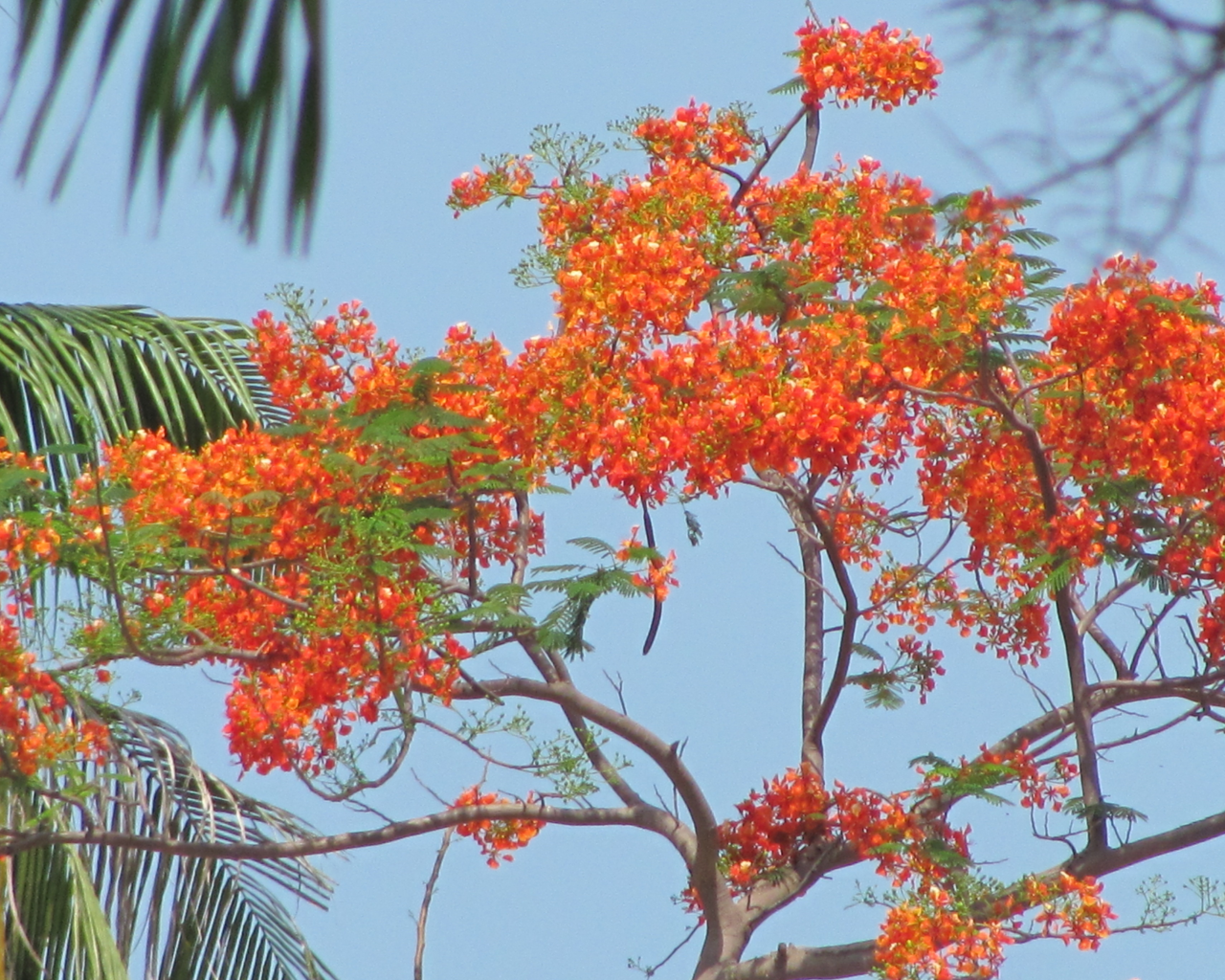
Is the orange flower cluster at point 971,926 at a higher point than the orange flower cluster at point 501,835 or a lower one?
lower

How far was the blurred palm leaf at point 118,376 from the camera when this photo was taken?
690 cm

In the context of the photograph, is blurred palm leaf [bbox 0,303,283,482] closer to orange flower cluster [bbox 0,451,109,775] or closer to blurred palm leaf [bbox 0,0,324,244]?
orange flower cluster [bbox 0,451,109,775]

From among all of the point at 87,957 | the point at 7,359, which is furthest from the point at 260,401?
the point at 87,957

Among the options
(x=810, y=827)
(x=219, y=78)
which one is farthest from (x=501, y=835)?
(x=219, y=78)

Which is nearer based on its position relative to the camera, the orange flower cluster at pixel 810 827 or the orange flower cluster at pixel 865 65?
the orange flower cluster at pixel 810 827

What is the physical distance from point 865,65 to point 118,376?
3898 mm

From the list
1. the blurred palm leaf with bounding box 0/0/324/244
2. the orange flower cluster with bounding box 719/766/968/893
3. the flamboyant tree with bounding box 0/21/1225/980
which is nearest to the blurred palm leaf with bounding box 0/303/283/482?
the flamboyant tree with bounding box 0/21/1225/980

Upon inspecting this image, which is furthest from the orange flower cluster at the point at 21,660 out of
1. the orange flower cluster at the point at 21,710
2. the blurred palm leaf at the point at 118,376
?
the blurred palm leaf at the point at 118,376

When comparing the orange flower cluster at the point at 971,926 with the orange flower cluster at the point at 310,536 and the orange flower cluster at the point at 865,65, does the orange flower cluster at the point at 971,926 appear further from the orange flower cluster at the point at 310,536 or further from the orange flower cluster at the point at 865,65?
the orange flower cluster at the point at 865,65

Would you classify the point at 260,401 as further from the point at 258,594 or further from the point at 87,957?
the point at 87,957

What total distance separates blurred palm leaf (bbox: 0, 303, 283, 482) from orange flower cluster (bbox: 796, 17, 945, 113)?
3053 millimetres

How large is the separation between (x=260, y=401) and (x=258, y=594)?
2.20m

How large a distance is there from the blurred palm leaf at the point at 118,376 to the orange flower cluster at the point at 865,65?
3.05m

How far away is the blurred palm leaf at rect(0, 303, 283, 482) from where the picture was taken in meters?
6.90
